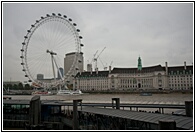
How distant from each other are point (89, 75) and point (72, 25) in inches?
2859

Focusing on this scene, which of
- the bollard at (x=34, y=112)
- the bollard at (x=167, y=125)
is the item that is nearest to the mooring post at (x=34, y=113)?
the bollard at (x=34, y=112)

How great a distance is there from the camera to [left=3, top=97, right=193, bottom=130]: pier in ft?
30.8

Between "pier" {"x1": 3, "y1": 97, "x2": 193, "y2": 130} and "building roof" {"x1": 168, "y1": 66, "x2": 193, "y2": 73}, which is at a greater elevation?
"building roof" {"x1": 168, "y1": 66, "x2": 193, "y2": 73}

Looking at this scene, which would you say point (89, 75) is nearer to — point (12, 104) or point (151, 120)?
point (12, 104)

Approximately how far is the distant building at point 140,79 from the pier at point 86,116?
75.7 m

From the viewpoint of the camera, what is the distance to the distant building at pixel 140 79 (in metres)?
86.4

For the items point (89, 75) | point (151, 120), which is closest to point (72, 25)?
point (151, 120)

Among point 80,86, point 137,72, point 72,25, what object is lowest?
point 80,86

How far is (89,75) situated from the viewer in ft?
347

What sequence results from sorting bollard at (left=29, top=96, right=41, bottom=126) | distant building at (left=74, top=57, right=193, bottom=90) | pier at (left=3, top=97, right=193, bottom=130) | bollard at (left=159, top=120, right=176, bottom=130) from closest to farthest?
bollard at (left=159, top=120, right=176, bottom=130) < pier at (left=3, top=97, right=193, bottom=130) < bollard at (left=29, top=96, right=41, bottom=126) < distant building at (left=74, top=57, right=193, bottom=90)

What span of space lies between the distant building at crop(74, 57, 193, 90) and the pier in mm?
75651

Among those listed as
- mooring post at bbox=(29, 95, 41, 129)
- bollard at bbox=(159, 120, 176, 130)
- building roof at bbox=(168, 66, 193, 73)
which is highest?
building roof at bbox=(168, 66, 193, 73)

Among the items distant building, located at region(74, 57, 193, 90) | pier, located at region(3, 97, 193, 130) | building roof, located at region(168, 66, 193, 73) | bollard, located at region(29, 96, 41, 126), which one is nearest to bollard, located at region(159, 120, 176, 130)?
pier, located at region(3, 97, 193, 130)

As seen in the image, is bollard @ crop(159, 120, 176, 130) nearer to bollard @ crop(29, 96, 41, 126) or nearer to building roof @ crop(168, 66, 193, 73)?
bollard @ crop(29, 96, 41, 126)
